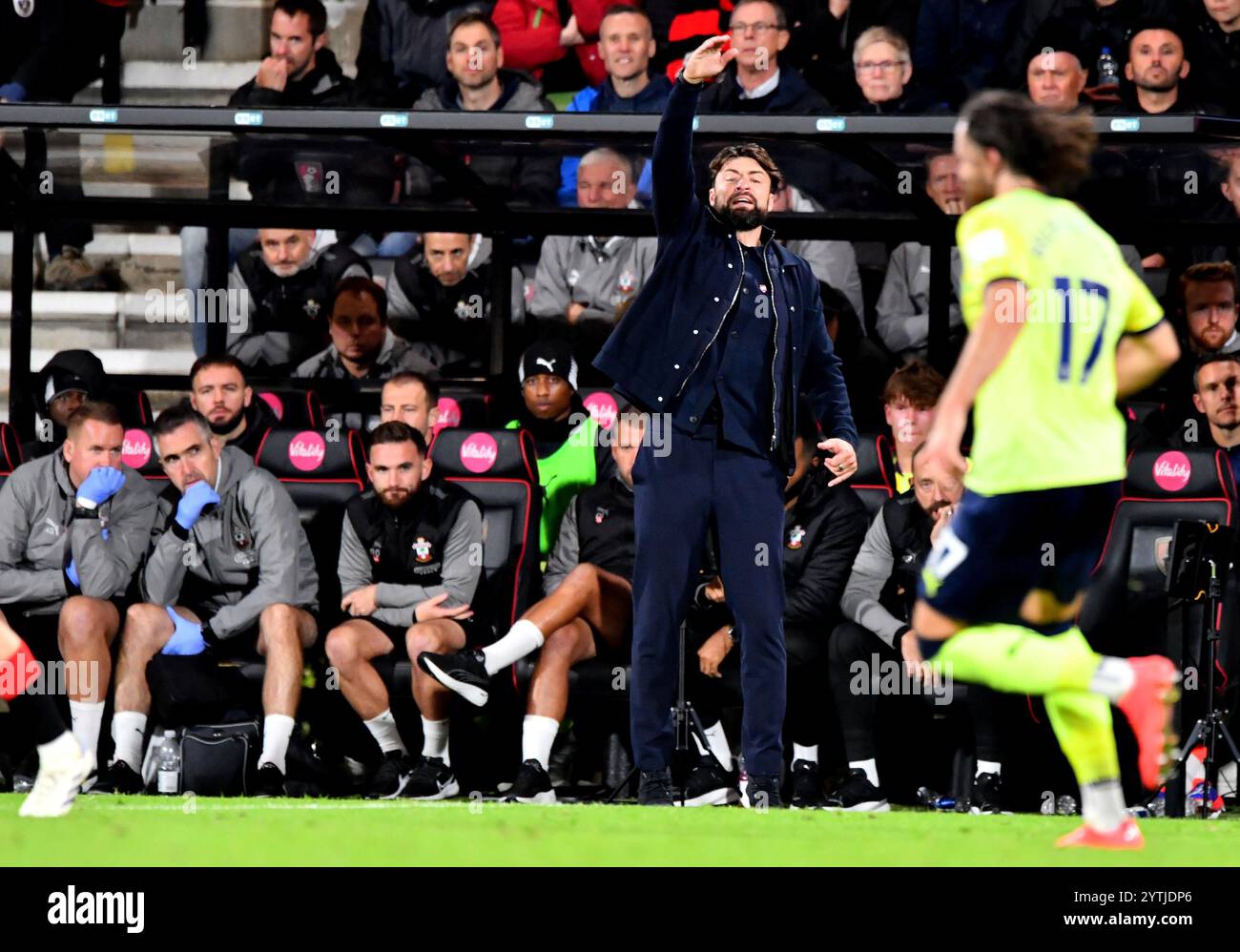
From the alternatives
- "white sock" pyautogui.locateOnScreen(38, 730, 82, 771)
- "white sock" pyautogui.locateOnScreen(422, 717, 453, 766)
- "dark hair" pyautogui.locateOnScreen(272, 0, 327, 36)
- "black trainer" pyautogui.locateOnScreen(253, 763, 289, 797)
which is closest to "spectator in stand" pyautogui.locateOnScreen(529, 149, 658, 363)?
"dark hair" pyautogui.locateOnScreen(272, 0, 327, 36)

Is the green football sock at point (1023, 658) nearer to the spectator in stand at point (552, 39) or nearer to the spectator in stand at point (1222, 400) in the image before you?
the spectator in stand at point (1222, 400)

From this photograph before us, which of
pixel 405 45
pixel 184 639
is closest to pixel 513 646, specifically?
pixel 184 639

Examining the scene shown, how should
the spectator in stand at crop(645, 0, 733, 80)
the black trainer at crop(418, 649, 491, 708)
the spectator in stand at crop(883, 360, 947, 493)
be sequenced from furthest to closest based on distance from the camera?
1. the spectator in stand at crop(645, 0, 733, 80)
2. the spectator in stand at crop(883, 360, 947, 493)
3. the black trainer at crop(418, 649, 491, 708)

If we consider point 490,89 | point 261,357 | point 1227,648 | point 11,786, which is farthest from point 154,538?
point 1227,648

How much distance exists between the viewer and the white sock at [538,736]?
26.2ft

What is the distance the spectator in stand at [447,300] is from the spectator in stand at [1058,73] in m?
2.84

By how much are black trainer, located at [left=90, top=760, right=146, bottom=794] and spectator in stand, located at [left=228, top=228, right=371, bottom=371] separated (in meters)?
2.93

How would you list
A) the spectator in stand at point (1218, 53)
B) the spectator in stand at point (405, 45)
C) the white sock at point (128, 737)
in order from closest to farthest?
1. the white sock at point (128, 737)
2. the spectator in stand at point (1218, 53)
3. the spectator in stand at point (405, 45)

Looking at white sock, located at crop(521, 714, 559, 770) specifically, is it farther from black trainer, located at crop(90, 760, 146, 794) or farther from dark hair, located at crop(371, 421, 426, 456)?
black trainer, located at crop(90, 760, 146, 794)

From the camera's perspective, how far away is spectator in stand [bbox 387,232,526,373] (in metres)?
10.3

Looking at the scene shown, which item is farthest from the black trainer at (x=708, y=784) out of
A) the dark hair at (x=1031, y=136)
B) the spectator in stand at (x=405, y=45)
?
the spectator in stand at (x=405, y=45)

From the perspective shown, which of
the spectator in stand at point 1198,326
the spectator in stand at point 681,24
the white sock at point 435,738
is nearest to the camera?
the white sock at point 435,738

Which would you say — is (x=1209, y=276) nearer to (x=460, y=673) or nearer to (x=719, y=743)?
(x=719, y=743)
